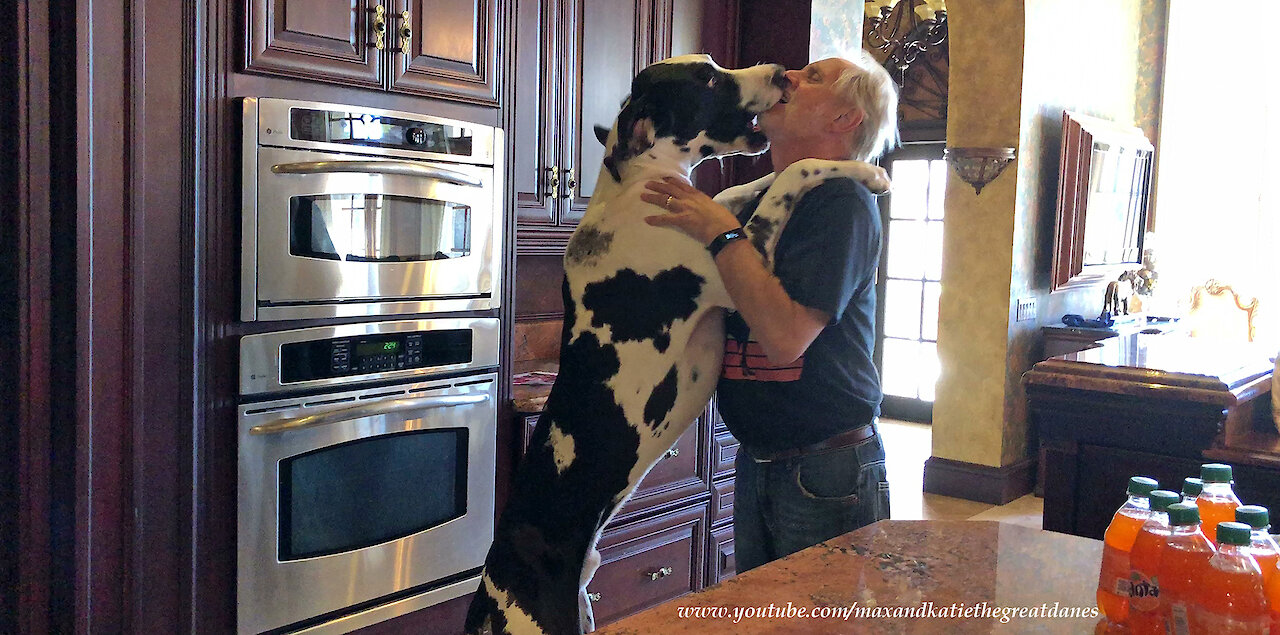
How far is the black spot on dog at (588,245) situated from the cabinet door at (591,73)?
4.60 ft

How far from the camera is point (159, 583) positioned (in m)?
2.12

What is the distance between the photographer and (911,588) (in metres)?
1.22

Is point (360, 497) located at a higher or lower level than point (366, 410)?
lower

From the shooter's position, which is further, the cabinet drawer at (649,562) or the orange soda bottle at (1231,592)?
the cabinet drawer at (649,562)

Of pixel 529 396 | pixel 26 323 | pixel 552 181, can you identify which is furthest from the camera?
pixel 552 181

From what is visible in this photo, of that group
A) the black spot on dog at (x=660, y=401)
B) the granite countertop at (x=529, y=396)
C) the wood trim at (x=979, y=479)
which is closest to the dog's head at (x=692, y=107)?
the black spot on dog at (x=660, y=401)

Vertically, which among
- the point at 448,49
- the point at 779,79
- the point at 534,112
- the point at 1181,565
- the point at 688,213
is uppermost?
the point at 448,49

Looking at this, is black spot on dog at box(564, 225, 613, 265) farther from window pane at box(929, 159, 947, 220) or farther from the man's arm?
window pane at box(929, 159, 947, 220)

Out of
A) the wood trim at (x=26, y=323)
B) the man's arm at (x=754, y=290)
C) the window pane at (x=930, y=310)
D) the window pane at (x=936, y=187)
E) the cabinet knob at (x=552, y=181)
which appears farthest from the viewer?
the window pane at (x=930, y=310)

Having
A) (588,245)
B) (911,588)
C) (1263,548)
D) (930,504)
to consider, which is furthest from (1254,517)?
(930,504)

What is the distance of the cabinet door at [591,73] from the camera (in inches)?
117

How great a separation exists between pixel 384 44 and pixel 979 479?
397 centimetres

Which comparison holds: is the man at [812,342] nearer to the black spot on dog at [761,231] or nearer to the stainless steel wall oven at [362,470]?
the black spot on dog at [761,231]

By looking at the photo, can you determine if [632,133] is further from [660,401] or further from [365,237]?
[365,237]
